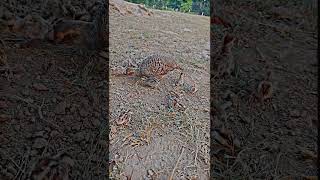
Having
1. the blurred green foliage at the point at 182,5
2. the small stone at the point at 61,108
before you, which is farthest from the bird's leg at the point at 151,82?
the blurred green foliage at the point at 182,5

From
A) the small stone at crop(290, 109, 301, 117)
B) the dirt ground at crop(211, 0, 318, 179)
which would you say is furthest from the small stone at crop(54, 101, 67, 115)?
the small stone at crop(290, 109, 301, 117)

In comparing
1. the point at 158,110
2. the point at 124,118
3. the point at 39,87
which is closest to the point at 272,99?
the point at 158,110

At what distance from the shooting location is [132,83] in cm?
121

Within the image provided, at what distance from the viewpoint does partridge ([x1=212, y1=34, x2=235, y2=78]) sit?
4.17 ft

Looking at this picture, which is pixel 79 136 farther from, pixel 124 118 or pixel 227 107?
pixel 227 107

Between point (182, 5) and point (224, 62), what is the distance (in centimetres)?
55

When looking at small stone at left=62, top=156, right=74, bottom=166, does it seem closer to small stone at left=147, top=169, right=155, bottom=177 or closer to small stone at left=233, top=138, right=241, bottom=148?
small stone at left=147, top=169, right=155, bottom=177

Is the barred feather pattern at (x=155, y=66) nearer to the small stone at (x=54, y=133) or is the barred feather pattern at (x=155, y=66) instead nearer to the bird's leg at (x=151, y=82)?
the bird's leg at (x=151, y=82)

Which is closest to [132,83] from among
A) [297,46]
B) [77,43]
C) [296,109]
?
[77,43]

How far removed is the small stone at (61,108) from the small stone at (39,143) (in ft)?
0.30

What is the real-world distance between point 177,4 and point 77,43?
0.66 metres

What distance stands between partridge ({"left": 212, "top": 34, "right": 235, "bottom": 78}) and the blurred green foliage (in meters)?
0.37

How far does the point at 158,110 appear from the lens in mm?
1160

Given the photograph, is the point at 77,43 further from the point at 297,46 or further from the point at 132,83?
the point at 297,46
